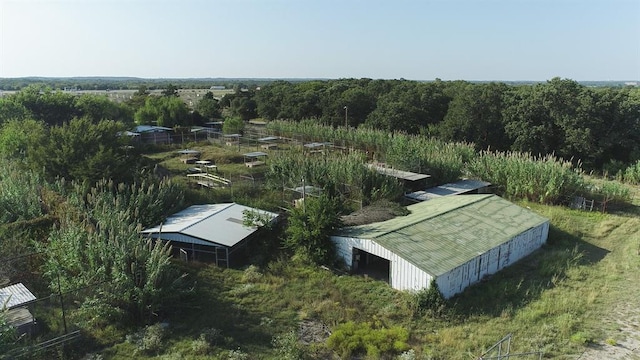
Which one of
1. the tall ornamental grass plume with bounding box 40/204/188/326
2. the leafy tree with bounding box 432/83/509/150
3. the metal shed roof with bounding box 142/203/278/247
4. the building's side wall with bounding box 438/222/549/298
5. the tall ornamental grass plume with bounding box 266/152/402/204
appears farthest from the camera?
the leafy tree with bounding box 432/83/509/150

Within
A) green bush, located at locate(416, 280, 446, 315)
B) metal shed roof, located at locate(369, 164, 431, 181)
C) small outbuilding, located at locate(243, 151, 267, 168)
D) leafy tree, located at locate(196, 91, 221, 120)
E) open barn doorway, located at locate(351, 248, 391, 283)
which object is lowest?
open barn doorway, located at locate(351, 248, 391, 283)

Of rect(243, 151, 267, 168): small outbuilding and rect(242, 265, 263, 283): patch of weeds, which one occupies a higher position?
rect(243, 151, 267, 168): small outbuilding

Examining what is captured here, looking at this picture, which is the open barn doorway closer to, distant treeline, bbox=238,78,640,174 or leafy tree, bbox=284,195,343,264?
leafy tree, bbox=284,195,343,264

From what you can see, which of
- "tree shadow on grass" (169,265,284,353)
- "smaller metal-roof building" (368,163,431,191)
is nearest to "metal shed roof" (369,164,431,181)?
"smaller metal-roof building" (368,163,431,191)

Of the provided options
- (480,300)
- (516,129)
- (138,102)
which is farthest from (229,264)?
(138,102)

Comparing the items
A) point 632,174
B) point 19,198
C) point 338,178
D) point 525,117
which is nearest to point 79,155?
point 19,198

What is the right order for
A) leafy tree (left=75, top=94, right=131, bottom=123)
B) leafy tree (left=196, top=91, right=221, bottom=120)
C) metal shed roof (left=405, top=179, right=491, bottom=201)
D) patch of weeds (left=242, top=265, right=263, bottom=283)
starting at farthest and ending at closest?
leafy tree (left=196, top=91, right=221, bottom=120) → leafy tree (left=75, top=94, right=131, bottom=123) → metal shed roof (left=405, top=179, right=491, bottom=201) → patch of weeds (left=242, top=265, right=263, bottom=283)

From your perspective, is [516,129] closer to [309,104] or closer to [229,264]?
[309,104]

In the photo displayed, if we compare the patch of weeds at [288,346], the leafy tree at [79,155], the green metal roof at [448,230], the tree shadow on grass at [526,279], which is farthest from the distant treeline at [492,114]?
the patch of weeds at [288,346]
